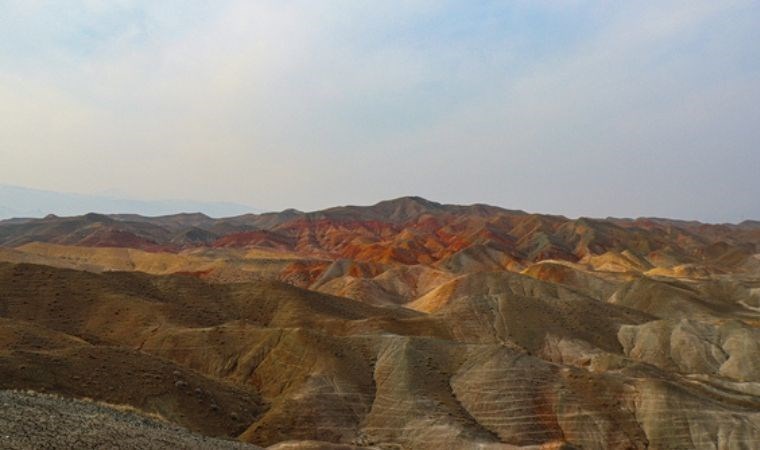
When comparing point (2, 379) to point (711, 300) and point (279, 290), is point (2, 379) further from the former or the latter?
point (711, 300)

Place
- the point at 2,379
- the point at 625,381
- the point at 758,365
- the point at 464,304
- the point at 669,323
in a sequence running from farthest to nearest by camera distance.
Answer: the point at 464,304 < the point at 669,323 < the point at 758,365 < the point at 625,381 < the point at 2,379

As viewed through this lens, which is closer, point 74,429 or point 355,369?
point 74,429

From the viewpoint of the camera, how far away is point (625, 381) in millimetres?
54781

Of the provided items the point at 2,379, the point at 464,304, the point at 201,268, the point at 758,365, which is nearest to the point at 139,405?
the point at 2,379

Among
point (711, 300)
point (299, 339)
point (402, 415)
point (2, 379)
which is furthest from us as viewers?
point (711, 300)

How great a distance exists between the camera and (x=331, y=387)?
5350 cm

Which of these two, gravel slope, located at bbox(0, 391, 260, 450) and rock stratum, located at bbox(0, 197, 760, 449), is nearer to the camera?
gravel slope, located at bbox(0, 391, 260, 450)

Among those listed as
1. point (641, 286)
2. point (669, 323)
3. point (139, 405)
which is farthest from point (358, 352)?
point (641, 286)

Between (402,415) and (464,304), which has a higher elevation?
(464,304)

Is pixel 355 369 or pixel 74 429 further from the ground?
pixel 74 429

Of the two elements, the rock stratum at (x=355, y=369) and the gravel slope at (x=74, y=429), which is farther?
the rock stratum at (x=355, y=369)

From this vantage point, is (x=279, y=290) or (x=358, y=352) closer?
(x=358, y=352)

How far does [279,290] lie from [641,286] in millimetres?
65727

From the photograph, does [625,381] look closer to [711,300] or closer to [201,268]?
[711,300]
